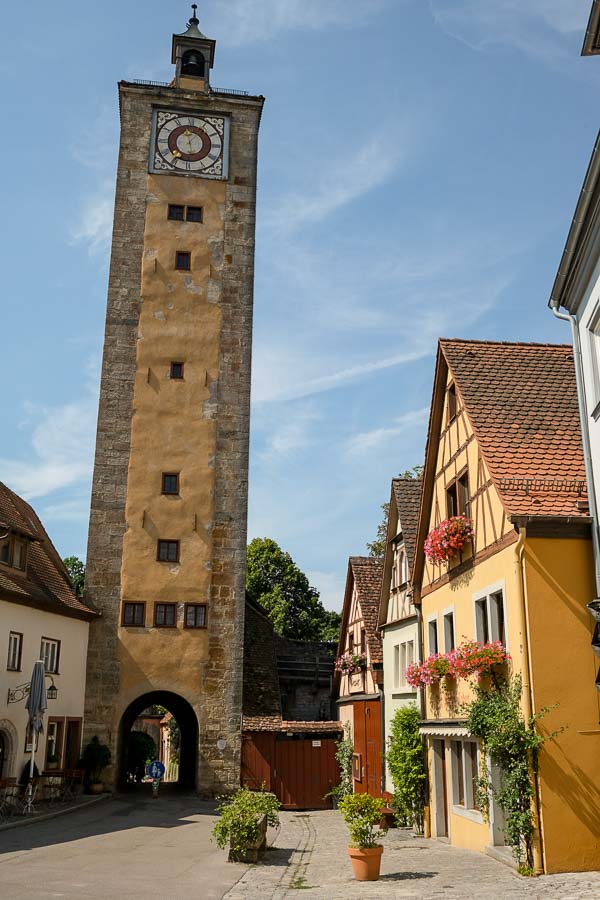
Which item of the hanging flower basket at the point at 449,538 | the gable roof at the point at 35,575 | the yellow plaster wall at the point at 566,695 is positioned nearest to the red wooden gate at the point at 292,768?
the gable roof at the point at 35,575

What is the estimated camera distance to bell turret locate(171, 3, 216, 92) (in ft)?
118

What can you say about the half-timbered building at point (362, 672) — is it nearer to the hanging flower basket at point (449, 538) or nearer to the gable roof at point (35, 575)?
the gable roof at point (35, 575)

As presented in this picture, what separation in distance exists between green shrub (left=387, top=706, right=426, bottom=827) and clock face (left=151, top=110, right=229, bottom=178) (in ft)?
72.3

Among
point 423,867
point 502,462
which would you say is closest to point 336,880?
point 423,867

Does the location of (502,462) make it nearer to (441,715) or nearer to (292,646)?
(441,715)

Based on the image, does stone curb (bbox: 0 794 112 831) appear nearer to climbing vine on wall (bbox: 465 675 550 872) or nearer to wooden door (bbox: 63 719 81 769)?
wooden door (bbox: 63 719 81 769)

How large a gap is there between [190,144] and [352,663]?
65.8 feet

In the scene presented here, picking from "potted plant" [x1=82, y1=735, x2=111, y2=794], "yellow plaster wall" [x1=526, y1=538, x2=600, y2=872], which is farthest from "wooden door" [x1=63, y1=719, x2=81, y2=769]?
"yellow plaster wall" [x1=526, y1=538, x2=600, y2=872]

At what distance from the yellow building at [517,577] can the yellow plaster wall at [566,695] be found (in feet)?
0.05

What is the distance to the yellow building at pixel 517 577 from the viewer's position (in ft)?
40.6

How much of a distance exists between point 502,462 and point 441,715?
582 cm

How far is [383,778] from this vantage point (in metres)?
24.1

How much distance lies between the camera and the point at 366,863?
40.8 ft

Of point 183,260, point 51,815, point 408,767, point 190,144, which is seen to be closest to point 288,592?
point 183,260
